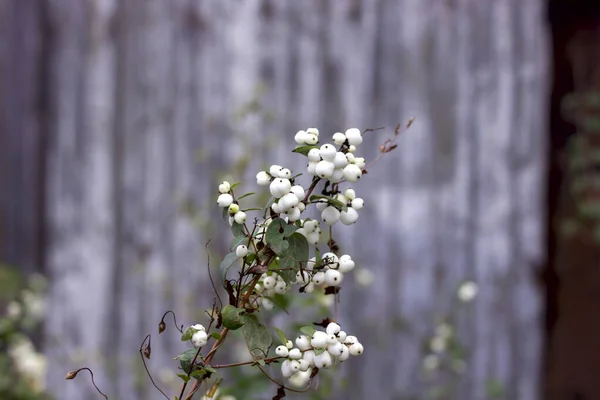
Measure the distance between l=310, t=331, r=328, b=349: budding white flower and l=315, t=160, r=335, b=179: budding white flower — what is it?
0.70 feet

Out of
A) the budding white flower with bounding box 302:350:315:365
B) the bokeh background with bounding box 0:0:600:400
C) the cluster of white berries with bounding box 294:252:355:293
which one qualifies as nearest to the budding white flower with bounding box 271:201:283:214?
the cluster of white berries with bounding box 294:252:355:293

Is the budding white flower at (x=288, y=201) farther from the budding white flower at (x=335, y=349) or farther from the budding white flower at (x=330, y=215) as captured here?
the budding white flower at (x=335, y=349)

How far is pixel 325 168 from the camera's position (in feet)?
2.73

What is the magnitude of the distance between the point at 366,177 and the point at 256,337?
5.04ft

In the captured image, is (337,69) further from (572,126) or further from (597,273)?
(597,273)

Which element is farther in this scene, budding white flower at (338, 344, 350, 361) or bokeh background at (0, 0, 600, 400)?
bokeh background at (0, 0, 600, 400)

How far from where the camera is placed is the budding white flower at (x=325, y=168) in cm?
83

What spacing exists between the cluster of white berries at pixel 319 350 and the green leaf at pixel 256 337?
34 mm

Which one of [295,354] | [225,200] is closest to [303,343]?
[295,354]

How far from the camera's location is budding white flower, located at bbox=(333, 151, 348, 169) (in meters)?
0.84

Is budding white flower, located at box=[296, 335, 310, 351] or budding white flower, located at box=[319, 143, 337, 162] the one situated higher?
budding white flower, located at box=[319, 143, 337, 162]

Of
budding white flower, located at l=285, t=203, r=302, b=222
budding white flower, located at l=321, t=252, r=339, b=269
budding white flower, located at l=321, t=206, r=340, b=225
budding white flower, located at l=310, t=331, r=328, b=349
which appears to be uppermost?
budding white flower, located at l=285, t=203, r=302, b=222

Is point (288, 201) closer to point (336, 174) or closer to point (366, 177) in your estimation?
point (336, 174)

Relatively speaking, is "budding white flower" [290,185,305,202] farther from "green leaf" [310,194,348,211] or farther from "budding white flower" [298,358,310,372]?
"budding white flower" [298,358,310,372]
